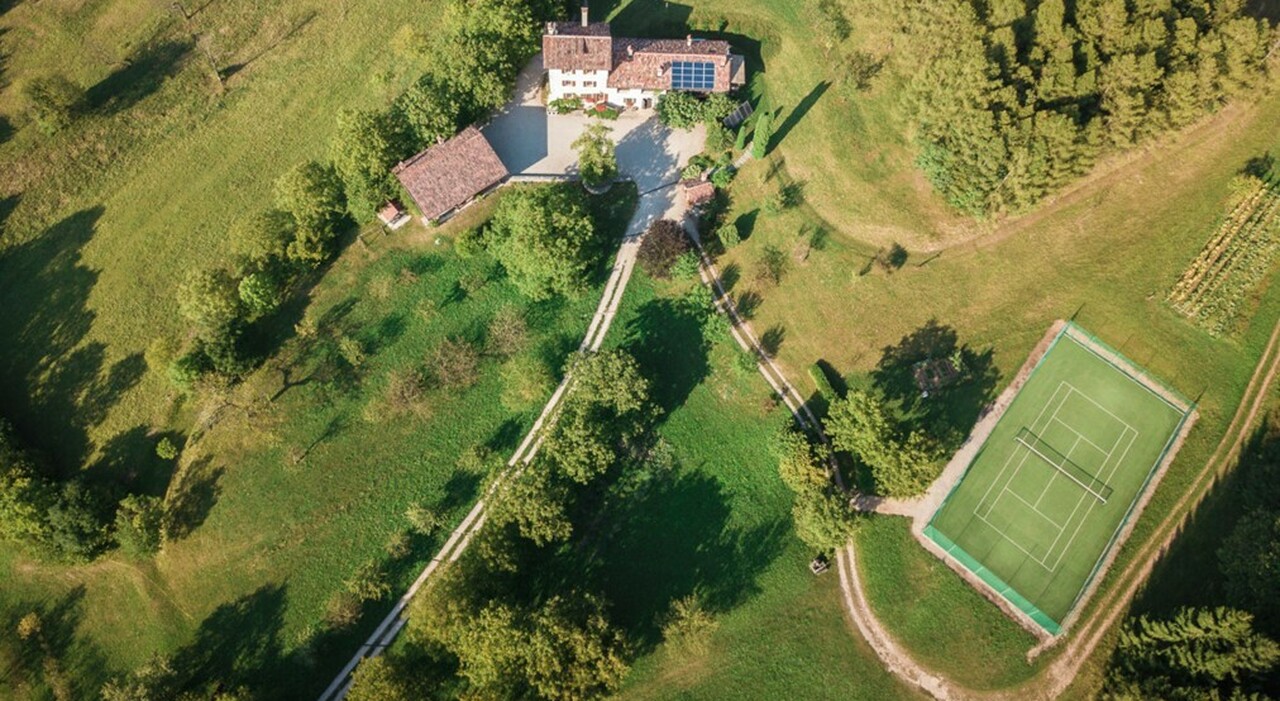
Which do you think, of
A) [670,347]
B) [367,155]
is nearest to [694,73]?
[670,347]

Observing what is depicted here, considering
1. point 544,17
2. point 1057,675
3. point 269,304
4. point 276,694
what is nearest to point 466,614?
point 276,694

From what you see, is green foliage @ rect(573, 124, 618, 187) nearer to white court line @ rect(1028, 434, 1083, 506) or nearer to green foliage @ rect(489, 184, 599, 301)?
green foliage @ rect(489, 184, 599, 301)

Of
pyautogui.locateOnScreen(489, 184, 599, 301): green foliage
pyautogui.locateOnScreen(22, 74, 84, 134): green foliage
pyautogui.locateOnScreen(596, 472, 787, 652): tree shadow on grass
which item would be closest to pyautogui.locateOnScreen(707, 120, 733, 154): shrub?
pyautogui.locateOnScreen(489, 184, 599, 301): green foliage

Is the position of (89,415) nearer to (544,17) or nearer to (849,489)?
(544,17)

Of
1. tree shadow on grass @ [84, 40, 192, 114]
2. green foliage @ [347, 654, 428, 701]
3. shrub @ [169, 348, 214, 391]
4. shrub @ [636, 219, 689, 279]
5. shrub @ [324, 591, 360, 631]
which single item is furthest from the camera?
tree shadow on grass @ [84, 40, 192, 114]

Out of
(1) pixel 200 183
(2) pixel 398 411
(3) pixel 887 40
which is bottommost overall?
(2) pixel 398 411

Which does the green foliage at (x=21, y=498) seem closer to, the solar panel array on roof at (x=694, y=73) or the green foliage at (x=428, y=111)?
the green foliage at (x=428, y=111)
